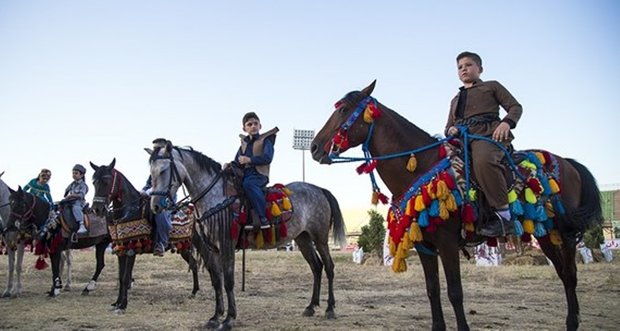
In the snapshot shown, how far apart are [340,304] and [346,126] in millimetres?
5123

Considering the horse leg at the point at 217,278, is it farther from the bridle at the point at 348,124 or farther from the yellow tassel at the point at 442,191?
the yellow tassel at the point at 442,191

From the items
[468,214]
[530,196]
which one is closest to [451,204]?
[468,214]

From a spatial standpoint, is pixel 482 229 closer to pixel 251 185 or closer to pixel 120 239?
pixel 251 185

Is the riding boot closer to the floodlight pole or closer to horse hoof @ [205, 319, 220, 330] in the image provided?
horse hoof @ [205, 319, 220, 330]

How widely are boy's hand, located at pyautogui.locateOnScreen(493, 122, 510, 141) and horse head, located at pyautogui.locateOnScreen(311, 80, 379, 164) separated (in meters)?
1.22

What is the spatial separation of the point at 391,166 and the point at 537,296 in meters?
6.54

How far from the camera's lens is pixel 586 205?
6090 millimetres

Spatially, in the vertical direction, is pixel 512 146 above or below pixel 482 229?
above

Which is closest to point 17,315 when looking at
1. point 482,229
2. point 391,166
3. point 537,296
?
point 391,166

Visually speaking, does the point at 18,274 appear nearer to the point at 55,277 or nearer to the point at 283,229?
the point at 55,277

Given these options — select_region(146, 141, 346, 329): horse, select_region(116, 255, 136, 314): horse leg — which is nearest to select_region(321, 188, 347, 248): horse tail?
select_region(146, 141, 346, 329): horse

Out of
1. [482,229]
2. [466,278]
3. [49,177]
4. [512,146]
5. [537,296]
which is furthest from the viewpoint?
[466,278]

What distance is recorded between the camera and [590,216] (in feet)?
19.6

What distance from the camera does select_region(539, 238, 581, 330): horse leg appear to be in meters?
6.04
